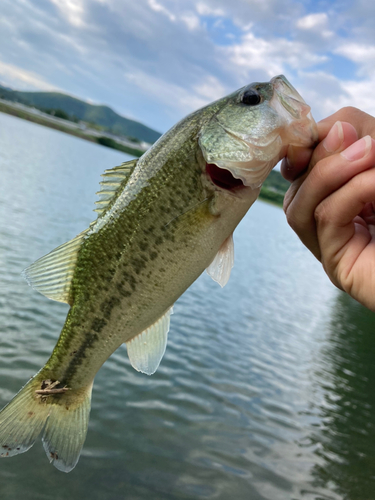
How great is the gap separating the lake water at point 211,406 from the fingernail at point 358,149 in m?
5.56

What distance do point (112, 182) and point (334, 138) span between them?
149cm

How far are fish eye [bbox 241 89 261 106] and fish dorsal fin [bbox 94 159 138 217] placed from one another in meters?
0.87

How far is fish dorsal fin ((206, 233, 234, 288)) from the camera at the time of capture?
268cm

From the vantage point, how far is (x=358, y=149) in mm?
2037

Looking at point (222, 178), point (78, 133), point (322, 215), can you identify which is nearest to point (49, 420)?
point (222, 178)

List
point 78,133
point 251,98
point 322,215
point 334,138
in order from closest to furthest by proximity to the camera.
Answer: point 334,138, point 322,215, point 251,98, point 78,133

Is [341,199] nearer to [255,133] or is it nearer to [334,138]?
[334,138]

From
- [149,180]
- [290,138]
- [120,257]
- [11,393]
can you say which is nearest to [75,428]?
[120,257]

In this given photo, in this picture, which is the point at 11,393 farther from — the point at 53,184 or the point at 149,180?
the point at 53,184

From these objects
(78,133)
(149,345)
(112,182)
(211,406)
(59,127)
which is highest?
(78,133)

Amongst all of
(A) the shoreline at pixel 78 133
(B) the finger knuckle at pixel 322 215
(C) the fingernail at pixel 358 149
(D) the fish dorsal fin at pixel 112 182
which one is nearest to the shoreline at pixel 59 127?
(A) the shoreline at pixel 78 133

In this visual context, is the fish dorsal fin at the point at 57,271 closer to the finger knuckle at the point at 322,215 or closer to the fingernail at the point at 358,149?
the finger knuckle at the point at 322,215

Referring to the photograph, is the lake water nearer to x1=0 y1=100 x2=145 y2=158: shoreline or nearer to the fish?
the fish

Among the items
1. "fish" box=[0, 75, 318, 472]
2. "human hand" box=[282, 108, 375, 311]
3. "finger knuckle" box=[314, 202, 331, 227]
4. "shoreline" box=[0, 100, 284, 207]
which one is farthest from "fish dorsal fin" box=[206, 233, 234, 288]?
"shoreline" box=[0, 100, 284, 207]
